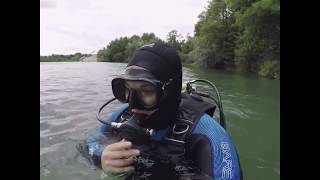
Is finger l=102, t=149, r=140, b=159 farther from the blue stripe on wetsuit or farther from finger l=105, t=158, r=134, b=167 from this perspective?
the blue stripe on wetsuit

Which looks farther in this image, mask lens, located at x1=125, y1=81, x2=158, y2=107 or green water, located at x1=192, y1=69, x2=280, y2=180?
green water, located at x1=192, y1=69, x2=280, y2=180

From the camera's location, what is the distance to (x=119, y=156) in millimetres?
2410

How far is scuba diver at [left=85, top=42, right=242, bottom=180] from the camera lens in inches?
95.3

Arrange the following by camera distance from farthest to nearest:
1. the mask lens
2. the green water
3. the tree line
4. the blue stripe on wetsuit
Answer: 1. the tree line
2. the green water
3. the mask lens
4. the blue stripe on wetsuit

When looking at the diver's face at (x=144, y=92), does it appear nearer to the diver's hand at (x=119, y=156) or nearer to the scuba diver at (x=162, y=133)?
the scuba diver at (x=162, y=133)

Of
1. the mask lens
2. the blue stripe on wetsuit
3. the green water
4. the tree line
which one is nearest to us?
the blue stripe on wetsuit

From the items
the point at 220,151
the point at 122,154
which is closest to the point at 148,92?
the point at 122,154

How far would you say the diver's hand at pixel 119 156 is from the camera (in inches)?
94.3

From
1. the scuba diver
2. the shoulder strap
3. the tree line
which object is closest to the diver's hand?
the scuba diver
